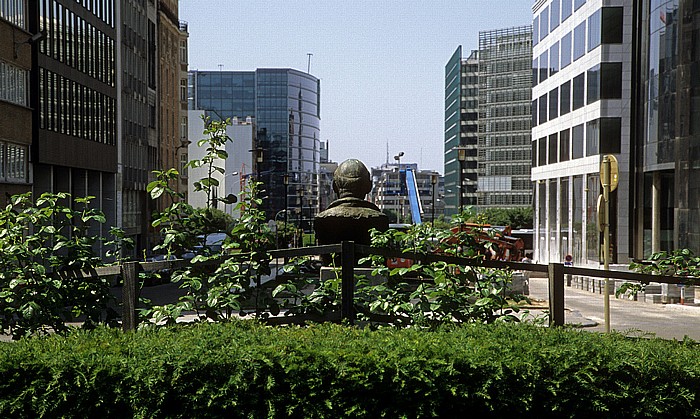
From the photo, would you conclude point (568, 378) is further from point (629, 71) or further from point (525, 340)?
point (629, 71)

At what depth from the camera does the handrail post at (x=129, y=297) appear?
8422mm

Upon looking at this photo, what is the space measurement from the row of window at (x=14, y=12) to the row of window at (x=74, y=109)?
3002 millimetres

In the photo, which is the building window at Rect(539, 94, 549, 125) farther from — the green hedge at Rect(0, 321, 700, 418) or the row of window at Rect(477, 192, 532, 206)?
the row of window at Rect(477, 192, 532, 206)

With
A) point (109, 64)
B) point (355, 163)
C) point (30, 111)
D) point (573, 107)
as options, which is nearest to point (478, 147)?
point (573, 107)

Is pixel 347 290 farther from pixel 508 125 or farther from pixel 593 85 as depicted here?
pixel 508 125

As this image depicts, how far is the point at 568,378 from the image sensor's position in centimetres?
676

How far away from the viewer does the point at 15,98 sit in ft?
143

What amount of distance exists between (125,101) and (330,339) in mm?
62999

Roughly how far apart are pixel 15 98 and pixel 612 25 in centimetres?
3677


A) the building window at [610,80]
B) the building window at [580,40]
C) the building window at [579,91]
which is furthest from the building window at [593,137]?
the building window at [580,40]

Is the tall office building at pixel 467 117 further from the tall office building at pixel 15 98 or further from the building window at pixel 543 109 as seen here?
the tall office building at pixel 15 98

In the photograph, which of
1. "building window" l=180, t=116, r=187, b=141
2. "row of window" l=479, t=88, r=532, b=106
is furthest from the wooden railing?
"row of window" l=479, t=88, r=532, b=106

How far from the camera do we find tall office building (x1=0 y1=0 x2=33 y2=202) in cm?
4159

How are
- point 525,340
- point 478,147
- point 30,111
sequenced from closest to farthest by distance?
point 525,340 → point 30,111 → point 478,147
